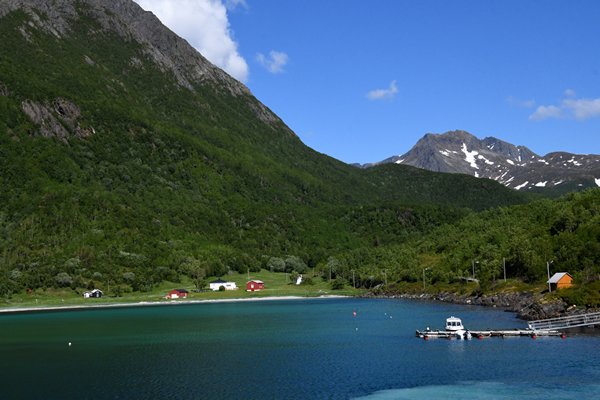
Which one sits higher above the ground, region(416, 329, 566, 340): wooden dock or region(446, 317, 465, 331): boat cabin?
region(446, 317, 465, 331): boat cabin

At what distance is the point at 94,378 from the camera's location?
79.6m

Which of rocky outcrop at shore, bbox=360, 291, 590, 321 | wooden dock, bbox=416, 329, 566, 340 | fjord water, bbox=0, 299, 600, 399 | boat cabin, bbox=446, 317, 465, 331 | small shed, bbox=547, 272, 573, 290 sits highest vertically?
small shed, bbox=547, 272, 573, 290

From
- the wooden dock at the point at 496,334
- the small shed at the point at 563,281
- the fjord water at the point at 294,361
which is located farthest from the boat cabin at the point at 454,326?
the small shed at the point at 563,281

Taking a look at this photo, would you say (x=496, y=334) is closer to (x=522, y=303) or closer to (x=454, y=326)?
(x=454, y=326)

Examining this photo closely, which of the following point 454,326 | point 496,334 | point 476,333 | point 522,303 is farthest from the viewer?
point 522,303

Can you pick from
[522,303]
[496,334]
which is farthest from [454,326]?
[522,303]

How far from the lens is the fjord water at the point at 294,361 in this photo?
67688 mm

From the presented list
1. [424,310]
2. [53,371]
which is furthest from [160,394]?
[424,310]

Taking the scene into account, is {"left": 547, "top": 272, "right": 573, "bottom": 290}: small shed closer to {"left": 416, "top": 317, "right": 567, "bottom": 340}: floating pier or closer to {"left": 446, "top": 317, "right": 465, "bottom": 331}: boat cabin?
{"left": 416, "top": 317, "right": 567, "bottom": 340}: floating pier

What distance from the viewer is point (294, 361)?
289ft

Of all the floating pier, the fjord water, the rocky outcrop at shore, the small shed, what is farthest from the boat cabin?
the small shed

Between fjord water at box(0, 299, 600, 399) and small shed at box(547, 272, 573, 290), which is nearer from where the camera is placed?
fjord water at box(0, 299, 600, 399)

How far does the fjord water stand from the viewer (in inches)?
2665

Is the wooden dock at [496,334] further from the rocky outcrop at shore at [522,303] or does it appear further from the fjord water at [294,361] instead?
the rocky outcrop at shore at [522,303]
